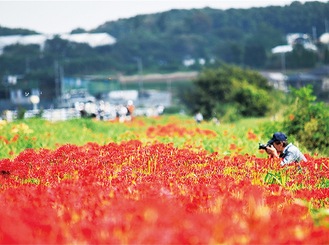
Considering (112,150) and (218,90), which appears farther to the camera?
(218,90)

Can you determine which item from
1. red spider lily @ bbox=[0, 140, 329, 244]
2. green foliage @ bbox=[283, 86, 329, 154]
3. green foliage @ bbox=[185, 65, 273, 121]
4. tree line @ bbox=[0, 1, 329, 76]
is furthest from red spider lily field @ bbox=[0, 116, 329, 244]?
tree line @ bbox=[0, 1, 329, 76]

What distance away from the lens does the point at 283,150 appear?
1018 centimetres

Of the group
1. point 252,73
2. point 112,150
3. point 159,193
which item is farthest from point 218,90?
point 159,193

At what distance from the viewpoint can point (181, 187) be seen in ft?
20.4

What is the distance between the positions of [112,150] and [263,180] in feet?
8.26

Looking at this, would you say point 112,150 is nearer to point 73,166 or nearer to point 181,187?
point 73,166

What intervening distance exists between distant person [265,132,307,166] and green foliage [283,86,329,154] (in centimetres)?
471

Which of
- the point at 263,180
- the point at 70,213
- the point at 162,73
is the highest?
the point at 70,213

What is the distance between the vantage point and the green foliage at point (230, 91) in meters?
42.5

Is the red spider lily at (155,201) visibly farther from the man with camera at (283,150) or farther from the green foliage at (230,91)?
the green foliage at (230,91)

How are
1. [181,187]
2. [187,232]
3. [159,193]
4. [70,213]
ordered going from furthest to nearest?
[181,187], [159,193], [70,213], [187,232]

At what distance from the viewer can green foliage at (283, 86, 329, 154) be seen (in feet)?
50.3

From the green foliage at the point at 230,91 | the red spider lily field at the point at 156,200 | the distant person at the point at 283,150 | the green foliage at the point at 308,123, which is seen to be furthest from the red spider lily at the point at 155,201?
the green foliage at the point at 230,91

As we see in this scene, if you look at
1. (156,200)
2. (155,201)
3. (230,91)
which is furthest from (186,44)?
(155,201)
